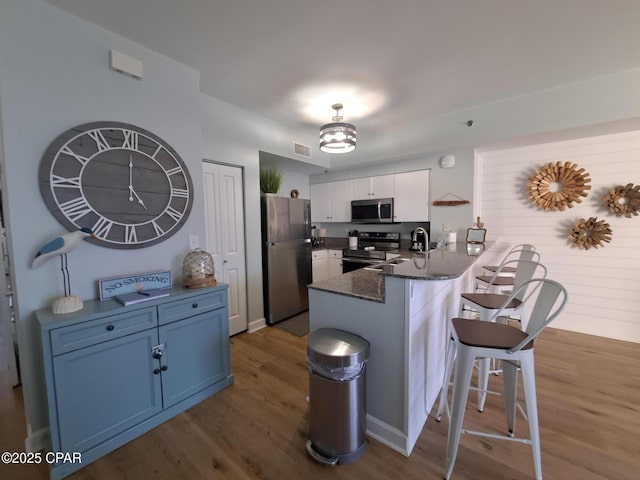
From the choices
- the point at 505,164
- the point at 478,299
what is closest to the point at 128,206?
the point at 478,299

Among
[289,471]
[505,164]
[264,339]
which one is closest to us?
[289,471]

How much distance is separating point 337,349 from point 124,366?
1341 millimetres

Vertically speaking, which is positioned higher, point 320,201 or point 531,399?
point 320,201

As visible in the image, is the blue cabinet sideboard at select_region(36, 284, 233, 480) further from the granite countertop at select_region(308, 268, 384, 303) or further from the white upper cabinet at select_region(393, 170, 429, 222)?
the white upper cabinet at select_region(393, 170, 429, 222)

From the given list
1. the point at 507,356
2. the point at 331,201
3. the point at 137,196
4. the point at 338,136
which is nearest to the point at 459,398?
the point at 507,356

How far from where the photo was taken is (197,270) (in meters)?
2.11

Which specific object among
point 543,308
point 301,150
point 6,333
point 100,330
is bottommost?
point 6,333

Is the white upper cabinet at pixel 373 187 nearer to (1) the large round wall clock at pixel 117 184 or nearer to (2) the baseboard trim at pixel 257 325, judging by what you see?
(2) the baseboard trim at pixel 257 325

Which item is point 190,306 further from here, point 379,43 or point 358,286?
point 379,43

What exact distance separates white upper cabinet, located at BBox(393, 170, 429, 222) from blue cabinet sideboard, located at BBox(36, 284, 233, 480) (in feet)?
9.33

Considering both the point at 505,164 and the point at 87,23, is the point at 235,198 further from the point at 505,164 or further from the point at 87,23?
the point at 505,164

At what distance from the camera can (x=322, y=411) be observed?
1518 millimetres

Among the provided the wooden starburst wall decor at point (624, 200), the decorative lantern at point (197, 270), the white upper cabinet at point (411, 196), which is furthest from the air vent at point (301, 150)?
the wooden starburst wall decor at point (624, 200)

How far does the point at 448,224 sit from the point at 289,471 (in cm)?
321
